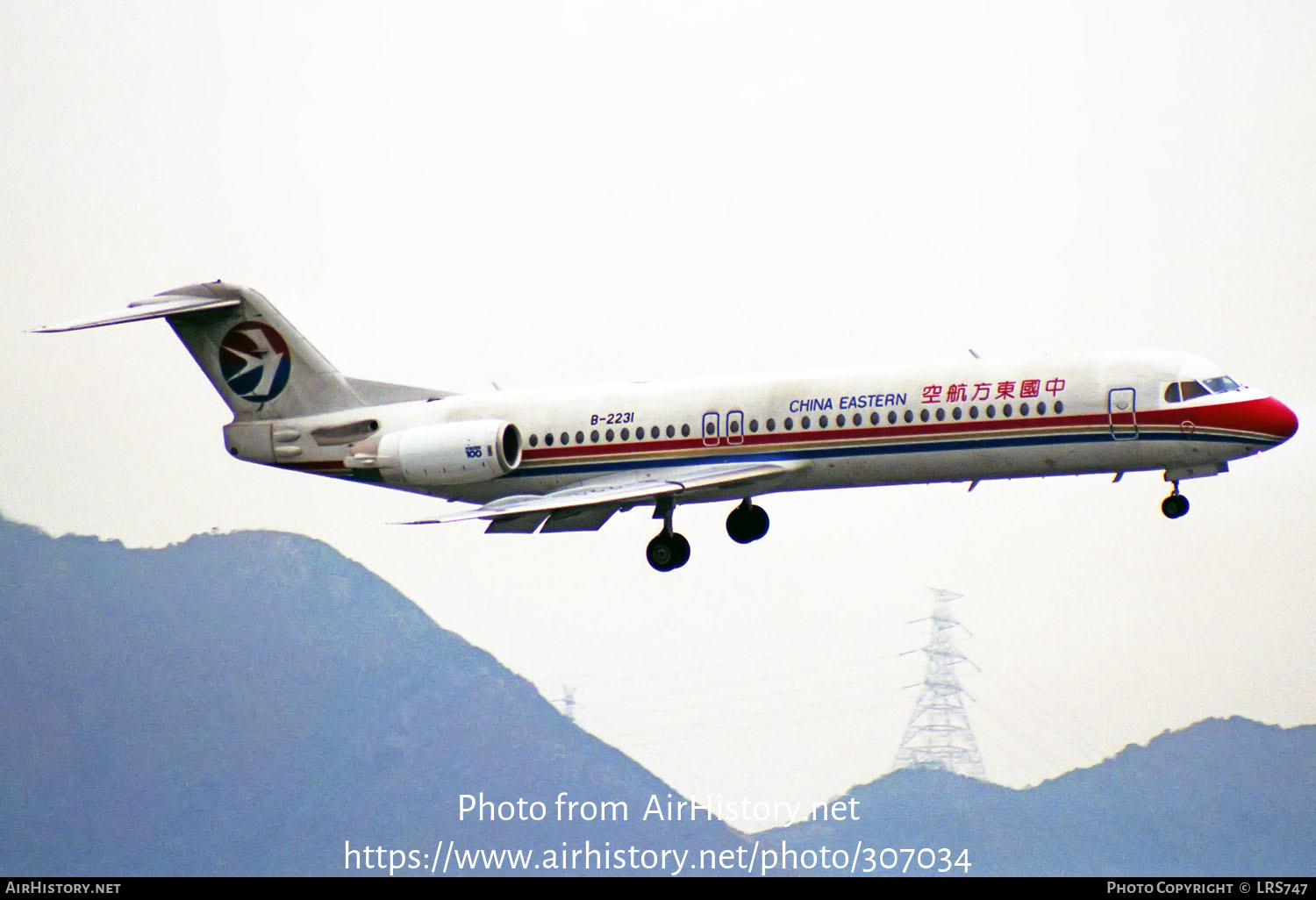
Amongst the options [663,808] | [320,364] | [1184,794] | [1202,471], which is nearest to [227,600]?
[663,808]

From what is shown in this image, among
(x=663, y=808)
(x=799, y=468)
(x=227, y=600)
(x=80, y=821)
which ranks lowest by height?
(x=799, y=468)

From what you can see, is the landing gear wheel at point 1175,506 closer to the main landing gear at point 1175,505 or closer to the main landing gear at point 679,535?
the main landing gear at point 1175,505

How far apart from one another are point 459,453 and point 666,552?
4925mm

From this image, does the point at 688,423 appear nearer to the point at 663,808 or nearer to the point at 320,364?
the point at 320,364

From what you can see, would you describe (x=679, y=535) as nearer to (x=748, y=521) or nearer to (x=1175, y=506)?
(x=748, y=521)

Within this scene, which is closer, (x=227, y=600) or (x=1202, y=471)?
(x=1202, y=471)

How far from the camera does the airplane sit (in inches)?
1490

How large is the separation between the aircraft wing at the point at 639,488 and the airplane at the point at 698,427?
6 cm

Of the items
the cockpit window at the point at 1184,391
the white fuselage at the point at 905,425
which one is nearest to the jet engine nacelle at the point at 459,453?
the white fuselage at the point at 905,425

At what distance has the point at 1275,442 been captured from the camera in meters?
37.6

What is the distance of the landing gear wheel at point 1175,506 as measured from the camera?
38.8 metres

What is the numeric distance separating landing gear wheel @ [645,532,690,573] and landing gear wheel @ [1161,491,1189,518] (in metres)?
10.1

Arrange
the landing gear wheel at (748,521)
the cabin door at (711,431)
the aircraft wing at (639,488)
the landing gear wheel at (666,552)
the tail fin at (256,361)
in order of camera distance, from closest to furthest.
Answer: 1. the aircraft wing at (639,488)
2. the cabin door at (711,431)
3. the landing gear wheel at (666,552)
4. the landing gear wheel at (748,521)
5. the tail fin at (256,361)

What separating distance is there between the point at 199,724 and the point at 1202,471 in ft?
486
